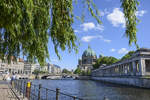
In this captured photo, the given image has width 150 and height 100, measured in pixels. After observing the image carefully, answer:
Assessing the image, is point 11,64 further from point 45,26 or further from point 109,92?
point 109,92

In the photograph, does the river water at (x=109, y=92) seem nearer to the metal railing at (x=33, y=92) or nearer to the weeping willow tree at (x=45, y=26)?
the metal railing at (x=33, y=92)

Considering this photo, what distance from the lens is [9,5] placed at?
364 cm

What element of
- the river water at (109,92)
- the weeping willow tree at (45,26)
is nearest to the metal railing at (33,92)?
the weeping willow tree at (45,26)

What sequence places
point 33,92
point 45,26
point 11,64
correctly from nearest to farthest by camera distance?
point 45,26, point 11,64, point 33,92

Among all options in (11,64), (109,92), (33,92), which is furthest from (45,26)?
(109,92)

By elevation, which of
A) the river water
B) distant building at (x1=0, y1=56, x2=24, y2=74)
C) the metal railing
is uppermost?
distant building at (x1=0, y1=56, x2=24, y2=74)

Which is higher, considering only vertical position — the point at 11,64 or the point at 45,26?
the point at 45,26

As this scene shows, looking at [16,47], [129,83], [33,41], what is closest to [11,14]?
[33,41]

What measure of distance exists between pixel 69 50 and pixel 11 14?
6.75 ft

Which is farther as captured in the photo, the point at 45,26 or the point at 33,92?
the point at 33,92

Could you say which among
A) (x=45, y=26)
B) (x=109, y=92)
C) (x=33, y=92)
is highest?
(x=45, y=26)

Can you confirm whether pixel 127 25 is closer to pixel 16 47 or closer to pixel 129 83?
pixel 16 47

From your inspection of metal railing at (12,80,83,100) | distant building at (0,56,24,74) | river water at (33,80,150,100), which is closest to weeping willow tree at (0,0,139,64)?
distant building at (0,56,24,74)

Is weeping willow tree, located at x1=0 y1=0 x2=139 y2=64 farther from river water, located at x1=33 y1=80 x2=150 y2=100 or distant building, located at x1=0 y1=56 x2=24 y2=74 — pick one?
river water, located at x1=33 y1=80 x2=150 y2=100
